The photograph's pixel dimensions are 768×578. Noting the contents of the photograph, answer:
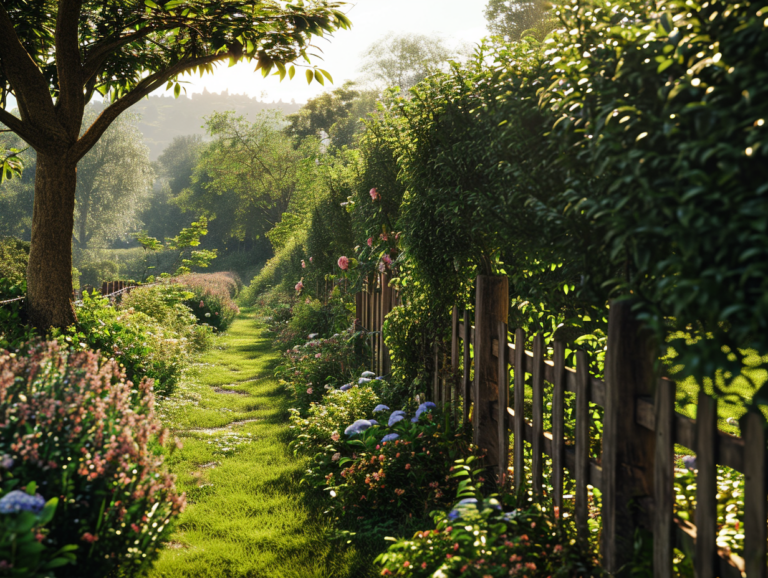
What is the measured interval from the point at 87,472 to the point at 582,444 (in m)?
2.24

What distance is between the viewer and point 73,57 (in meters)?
5.13

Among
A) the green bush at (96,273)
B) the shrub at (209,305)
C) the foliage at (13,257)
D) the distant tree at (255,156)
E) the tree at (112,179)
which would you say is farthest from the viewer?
the tree at (112,179)

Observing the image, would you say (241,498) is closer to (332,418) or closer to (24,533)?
(332,418)

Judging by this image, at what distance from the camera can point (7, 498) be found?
1883 mm

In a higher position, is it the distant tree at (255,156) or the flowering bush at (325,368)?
the distant tree at (255,156)


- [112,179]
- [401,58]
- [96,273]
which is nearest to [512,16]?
[401,58]

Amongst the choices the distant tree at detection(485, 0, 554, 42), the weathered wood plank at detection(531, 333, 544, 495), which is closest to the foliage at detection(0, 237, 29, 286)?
the weathered wood plank at detection(531, 333, 544, 495)

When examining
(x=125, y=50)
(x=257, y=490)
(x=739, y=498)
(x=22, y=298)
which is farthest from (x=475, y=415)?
(x=125, y=50)

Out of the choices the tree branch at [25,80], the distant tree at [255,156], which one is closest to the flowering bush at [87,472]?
the tree branch at [25,80]

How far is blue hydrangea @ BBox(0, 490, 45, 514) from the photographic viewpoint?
6.10ft

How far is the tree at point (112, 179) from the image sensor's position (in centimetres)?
4366

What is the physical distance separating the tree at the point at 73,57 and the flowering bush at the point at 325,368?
2.81 m

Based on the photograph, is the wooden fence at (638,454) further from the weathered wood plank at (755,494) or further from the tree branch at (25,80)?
the tree branch at (25,80)

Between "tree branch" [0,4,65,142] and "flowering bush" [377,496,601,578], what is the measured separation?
205 inches
